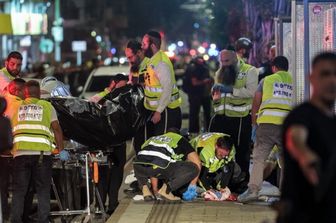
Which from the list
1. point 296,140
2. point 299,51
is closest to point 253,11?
point 299,51

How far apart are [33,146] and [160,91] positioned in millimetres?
2355

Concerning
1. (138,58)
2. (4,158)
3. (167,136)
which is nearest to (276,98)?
(167,136)

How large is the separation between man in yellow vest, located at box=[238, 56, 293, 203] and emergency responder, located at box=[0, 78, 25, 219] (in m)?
2.80

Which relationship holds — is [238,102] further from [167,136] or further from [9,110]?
[9,110]

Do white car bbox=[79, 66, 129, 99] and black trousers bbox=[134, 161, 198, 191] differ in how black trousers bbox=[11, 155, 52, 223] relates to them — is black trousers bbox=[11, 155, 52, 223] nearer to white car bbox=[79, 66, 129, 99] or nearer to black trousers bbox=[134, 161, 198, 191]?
black trousers bbox=[134, 161, 198, 191]

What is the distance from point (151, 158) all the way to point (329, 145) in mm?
5688

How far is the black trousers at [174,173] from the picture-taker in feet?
34.1

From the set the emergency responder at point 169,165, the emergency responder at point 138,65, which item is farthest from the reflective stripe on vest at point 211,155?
the emergency responder at point 138,65

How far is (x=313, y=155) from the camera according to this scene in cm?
483

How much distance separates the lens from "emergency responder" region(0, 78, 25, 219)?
9.62 m

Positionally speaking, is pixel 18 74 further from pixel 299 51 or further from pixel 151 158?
pixel 299 51

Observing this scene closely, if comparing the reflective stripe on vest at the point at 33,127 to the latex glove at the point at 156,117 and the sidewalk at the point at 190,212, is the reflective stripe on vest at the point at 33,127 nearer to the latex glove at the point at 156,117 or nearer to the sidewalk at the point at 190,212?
the sidewalk at the point at 190,212

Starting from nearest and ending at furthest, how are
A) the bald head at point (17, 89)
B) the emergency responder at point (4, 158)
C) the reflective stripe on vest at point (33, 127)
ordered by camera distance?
the emergency responder at point (4, 158)
the reflective stripe on vest at point (33, 127)
the bald head at point (17, 89)

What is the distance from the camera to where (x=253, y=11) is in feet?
73.0
